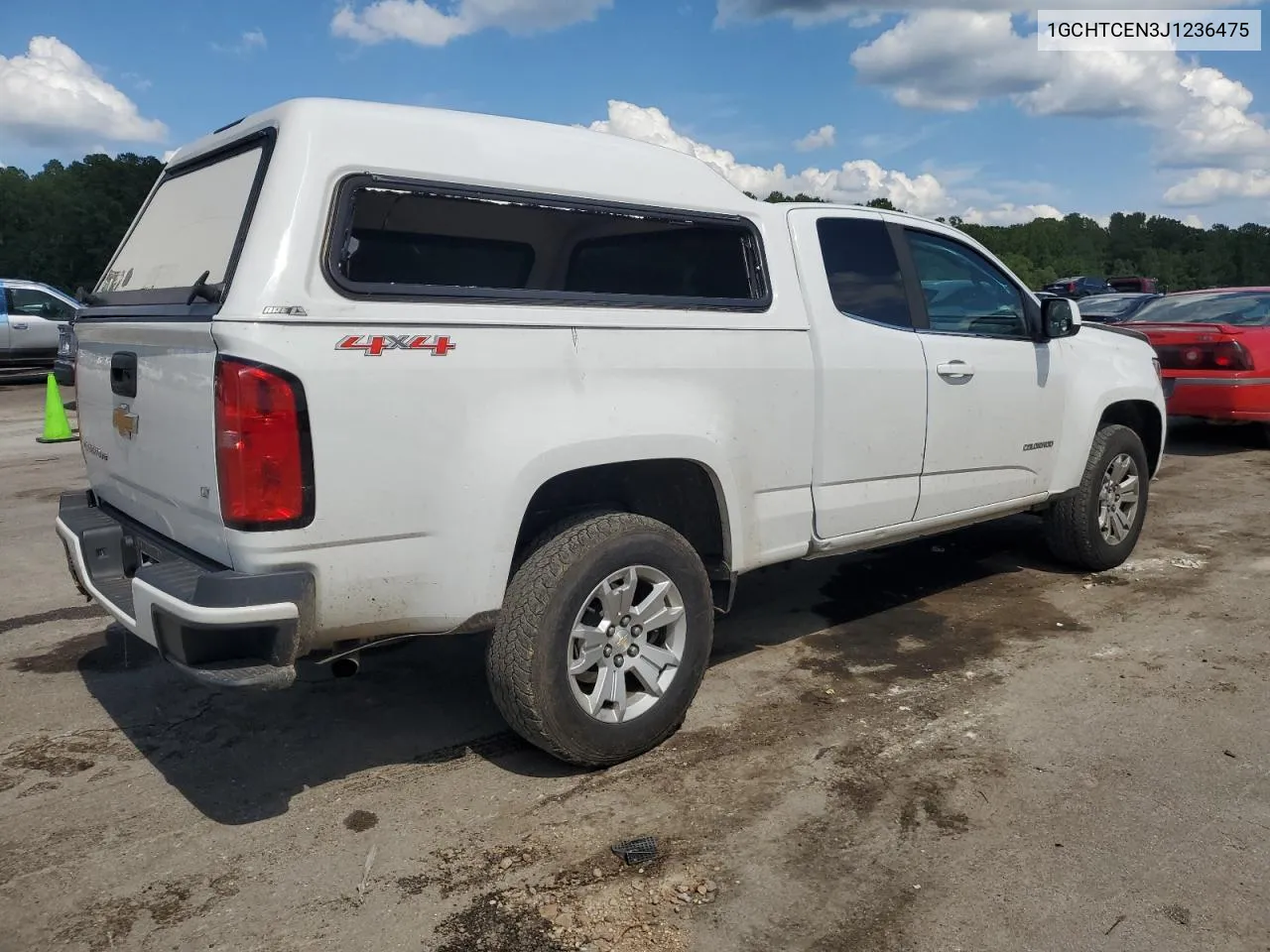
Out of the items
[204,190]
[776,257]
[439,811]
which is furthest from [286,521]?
[776,257]

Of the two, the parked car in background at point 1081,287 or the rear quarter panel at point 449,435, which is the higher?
the parked car in background at point 1081,287

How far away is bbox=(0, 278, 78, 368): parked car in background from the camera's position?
17938 mm

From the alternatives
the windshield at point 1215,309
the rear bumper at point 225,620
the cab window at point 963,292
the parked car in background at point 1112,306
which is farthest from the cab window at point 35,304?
the rear bumper at point 225,620

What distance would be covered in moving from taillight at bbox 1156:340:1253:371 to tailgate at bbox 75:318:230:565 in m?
8.95

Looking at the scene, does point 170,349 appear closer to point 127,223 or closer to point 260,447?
point 260,447

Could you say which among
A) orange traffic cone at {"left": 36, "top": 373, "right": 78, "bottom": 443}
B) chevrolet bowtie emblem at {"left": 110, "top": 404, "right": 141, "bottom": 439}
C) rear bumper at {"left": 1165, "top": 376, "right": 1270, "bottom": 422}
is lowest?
orange traffic cone at {"left": 36, "top": 373, "right": 78, "bottom": 443}

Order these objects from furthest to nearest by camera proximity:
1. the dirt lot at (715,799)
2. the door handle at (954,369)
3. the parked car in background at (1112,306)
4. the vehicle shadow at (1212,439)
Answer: the parked car in background at (1112,306)
the vehicle shadow at (1212,439)
the door handle at (954,369)
the dirt lot at (715,799)

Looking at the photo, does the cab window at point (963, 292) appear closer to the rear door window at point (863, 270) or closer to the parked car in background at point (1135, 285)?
the rear door window at point (863, 270)

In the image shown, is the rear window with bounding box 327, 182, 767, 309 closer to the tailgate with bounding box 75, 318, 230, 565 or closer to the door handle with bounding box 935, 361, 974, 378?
the tailgate with bounding box 75, 318, 230, 565

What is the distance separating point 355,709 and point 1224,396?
28.3 ft

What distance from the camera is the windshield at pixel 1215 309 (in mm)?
10188

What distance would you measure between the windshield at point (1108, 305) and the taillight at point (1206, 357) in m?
3.73

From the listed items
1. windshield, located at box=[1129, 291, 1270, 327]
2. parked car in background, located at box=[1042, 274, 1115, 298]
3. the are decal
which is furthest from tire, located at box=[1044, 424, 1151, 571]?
parked car in background, located at box=[1042, 274, 1115, 298]

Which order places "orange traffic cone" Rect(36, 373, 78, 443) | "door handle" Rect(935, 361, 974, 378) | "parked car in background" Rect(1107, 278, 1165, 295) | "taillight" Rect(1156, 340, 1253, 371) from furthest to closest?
1. "parked car in background" Rect(1107, 278, 1165, 295)
2. "orange traffic cone" Rect(36, 373, 78, 443)
3. "taillight" Rect(1156, 340, 1253, 371)
4. "door handle" Rect(935, 361, 974, 378)
